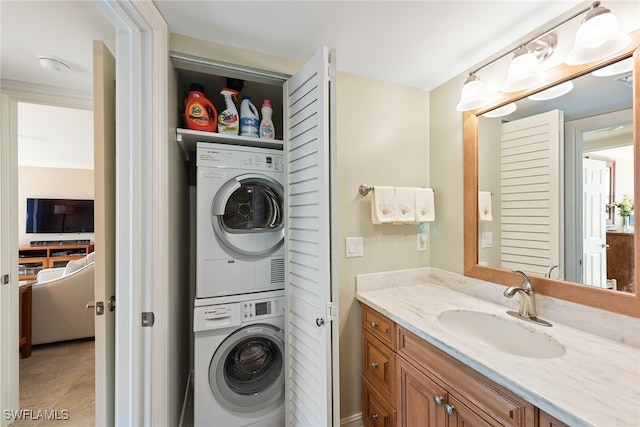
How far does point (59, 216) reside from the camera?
4.71 m

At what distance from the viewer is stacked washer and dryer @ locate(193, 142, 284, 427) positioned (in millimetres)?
1407

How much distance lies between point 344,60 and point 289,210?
3.15 feet

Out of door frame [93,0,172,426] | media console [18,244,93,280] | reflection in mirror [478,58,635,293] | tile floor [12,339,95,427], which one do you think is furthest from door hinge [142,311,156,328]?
media console [18,244,93,280]

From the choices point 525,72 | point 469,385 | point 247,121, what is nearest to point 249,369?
point 469,385

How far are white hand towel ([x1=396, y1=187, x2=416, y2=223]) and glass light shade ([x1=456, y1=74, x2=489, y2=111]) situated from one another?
1.90 feet

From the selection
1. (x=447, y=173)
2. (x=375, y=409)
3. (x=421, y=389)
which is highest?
(x=447, y=173)

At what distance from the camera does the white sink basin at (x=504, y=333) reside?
104 cm

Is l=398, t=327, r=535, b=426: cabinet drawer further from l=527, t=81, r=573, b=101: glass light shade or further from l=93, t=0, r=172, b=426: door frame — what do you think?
l=527, t=81, r=573, b=101: glass light shade

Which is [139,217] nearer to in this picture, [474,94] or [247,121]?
[247,121]

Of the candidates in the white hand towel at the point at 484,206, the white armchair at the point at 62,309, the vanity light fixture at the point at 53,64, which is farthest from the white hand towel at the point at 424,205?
the white armchair at the point at 62,309

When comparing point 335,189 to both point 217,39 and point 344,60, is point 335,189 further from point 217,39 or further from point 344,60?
point 217,39

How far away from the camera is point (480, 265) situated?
4.93 ft

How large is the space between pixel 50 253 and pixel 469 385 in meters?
6.63

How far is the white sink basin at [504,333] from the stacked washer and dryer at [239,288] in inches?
39.1
